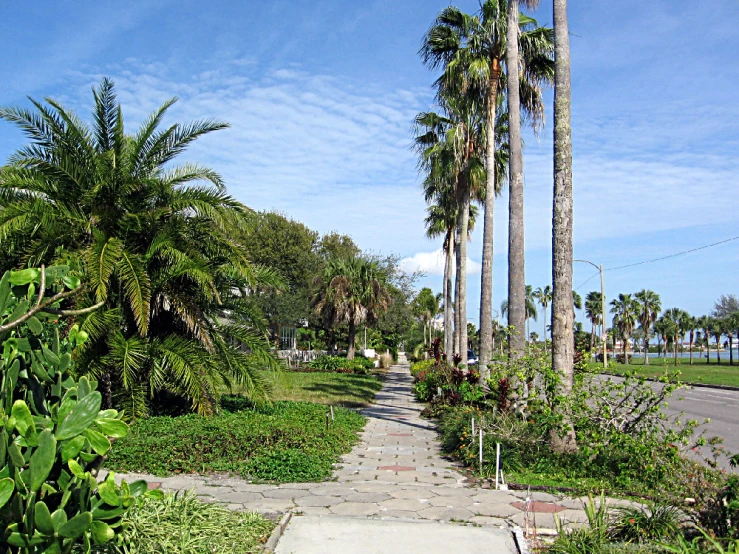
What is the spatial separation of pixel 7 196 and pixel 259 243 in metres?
37.7

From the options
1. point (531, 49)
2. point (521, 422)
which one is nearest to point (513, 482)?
point (521, 422)

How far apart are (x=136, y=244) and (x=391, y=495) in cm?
756

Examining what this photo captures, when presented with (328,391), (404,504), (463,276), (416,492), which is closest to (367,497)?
(404,504)

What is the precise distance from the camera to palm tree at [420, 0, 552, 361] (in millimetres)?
16391

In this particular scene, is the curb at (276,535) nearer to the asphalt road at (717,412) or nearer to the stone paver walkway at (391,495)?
the stone paver walkway at (391,495)

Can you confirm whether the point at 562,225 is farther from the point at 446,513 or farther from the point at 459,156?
the point at 459,156

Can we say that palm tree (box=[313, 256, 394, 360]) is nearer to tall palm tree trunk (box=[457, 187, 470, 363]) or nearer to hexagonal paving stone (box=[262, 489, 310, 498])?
tall palm tree trunk (box=[457, 187, 470, 363])

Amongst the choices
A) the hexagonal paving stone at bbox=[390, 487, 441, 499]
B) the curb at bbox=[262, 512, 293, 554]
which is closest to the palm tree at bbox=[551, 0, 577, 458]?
the hexagonal paving stone at bbox=[390, 487, 441, 499]

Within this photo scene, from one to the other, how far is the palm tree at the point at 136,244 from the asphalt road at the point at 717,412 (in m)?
8.45

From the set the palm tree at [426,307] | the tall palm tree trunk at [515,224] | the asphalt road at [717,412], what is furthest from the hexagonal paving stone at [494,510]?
the palm tree at [426,307]

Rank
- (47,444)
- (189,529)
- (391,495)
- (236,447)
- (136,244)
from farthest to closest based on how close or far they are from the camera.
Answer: (136,244) < (236,447) < (391,495) < (189,529) < (47,444)

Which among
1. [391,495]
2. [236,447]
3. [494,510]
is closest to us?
[494,510]

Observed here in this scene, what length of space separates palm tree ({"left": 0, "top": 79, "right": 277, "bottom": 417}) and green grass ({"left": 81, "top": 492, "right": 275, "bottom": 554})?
570 cm

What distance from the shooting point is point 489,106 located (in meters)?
17.7
